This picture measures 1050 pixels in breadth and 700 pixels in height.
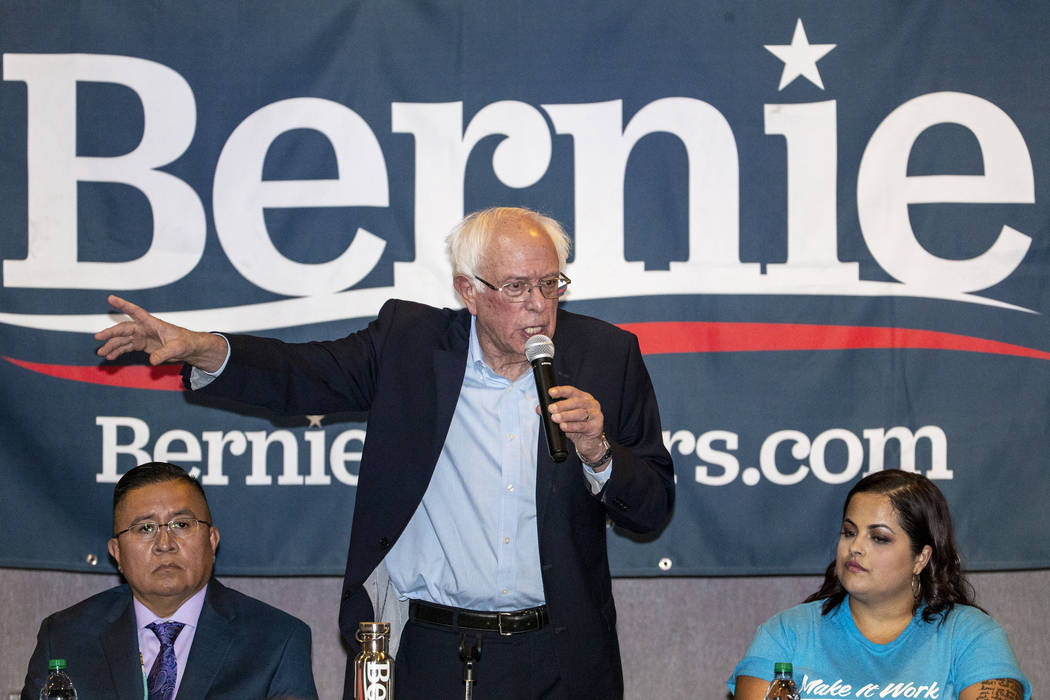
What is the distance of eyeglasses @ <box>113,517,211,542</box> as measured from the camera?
279 cm

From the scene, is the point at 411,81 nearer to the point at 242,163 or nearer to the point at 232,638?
the point at 242,163

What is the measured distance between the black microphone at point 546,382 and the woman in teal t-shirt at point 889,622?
0.84 metres

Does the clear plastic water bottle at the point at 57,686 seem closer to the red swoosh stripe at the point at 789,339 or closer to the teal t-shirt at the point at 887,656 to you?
the teal t-shirt at the point at 887,656

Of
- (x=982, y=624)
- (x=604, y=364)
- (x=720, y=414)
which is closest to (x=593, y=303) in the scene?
(x=720, y=414)

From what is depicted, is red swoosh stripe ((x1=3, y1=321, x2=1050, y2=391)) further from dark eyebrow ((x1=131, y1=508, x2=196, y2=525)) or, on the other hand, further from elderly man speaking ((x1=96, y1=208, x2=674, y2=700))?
dark eyebrow ((x1=131, y1=508, x2=196, y2=525))

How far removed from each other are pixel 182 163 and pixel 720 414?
1.89 meters

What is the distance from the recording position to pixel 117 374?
138 inches

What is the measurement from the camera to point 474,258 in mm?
2662

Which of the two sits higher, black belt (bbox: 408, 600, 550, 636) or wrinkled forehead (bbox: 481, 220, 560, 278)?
wrinkled forehead (bbox: 481, 220, 560, 278)

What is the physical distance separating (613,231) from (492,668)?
1497 mm

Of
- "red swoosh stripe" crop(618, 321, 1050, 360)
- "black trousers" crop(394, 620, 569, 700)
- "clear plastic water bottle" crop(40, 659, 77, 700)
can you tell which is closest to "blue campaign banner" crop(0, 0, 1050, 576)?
"red swoosh stripe" crop(618, 321, 1050, 360)

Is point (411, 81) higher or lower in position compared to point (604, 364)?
higher

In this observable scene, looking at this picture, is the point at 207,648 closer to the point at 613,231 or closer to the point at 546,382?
the point at 546,382

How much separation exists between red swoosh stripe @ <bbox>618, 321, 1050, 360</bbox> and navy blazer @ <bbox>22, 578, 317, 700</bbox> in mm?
1430
